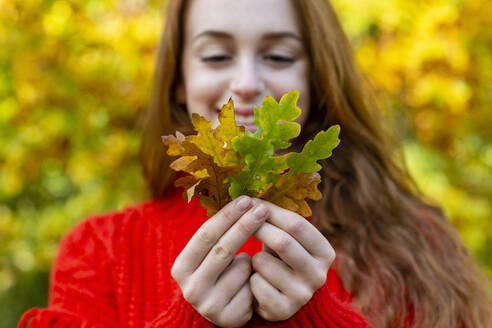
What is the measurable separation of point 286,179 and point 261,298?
0.69 ft

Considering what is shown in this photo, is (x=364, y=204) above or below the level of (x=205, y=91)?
below

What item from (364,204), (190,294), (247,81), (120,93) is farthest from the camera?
(120,93)

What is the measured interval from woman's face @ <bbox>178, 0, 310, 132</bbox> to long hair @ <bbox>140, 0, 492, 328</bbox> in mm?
80

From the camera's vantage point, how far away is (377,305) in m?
1.22

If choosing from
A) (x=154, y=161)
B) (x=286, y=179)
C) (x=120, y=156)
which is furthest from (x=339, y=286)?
(x=120, y=156)

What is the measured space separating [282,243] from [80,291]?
0.67m

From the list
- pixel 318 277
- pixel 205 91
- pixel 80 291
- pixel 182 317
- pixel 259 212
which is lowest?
pixel 80 291

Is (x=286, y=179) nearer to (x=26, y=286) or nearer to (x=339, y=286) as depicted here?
(x=339, y=286)

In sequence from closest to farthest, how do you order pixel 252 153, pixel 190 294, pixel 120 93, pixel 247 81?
pixel 252 153 < pixel 190 294 < pixel 247 81 < pixel 120 93

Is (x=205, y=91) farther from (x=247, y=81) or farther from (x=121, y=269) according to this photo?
(x=121, y=269)

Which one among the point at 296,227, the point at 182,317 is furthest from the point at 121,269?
the point at 296,227

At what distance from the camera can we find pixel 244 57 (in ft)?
4.17

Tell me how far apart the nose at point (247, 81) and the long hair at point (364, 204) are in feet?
0.68

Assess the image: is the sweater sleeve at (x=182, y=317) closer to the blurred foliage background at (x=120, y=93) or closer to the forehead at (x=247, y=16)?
the forehead at (x=247, y=16)
